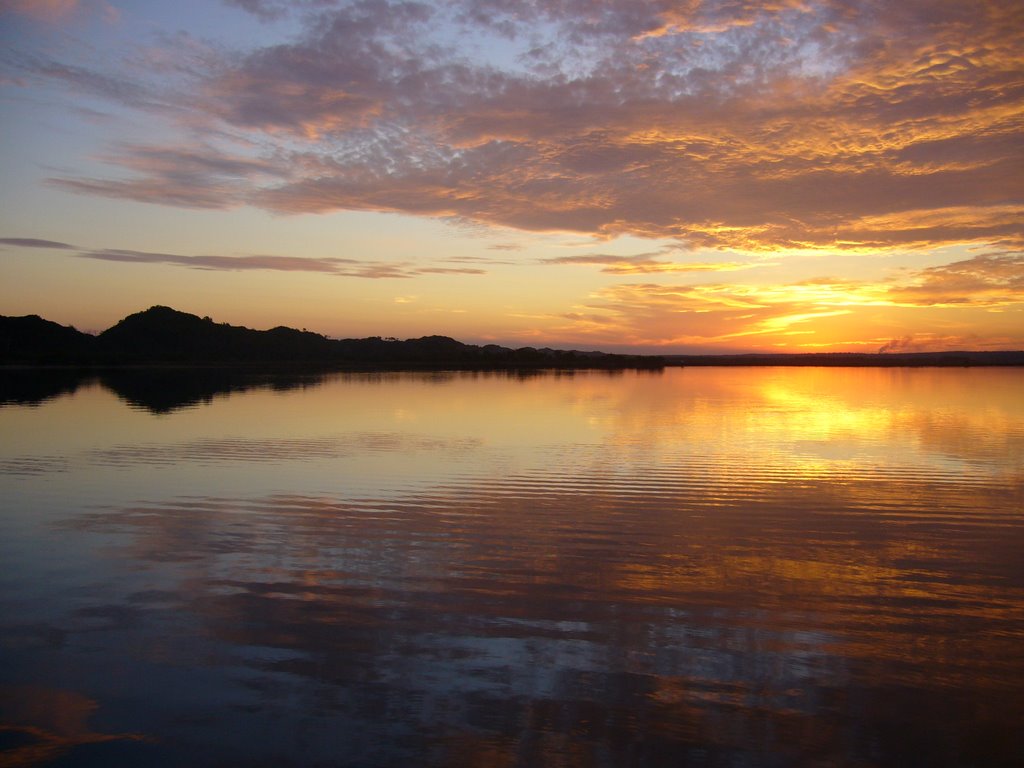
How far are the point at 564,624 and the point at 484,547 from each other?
290cm

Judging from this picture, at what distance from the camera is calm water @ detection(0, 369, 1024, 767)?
5238 mm

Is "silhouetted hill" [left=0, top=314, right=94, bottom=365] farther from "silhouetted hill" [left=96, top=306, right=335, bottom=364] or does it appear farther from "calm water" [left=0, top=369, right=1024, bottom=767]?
"calm water" [left=0, top=369, right=1024, bottom=767]

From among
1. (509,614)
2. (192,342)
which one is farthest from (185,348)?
(509,614)

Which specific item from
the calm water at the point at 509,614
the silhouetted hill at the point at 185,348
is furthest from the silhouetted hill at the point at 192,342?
the calm water at the point at 509,614

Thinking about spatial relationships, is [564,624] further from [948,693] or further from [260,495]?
[260,495]

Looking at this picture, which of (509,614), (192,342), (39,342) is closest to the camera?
(509,614)

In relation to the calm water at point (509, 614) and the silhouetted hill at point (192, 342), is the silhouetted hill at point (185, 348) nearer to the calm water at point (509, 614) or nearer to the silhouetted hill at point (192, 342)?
the silhouetted hill at point (192, 342)

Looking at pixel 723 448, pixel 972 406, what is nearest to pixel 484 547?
pixel 723 448

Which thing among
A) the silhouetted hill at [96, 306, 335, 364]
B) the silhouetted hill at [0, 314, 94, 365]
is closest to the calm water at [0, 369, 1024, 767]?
the silhouetted hill at [0, 314, 94, 365]

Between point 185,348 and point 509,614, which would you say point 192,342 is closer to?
point 185,348

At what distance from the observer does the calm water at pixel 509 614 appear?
524 cm

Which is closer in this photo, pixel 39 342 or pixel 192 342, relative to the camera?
pixel 39 342

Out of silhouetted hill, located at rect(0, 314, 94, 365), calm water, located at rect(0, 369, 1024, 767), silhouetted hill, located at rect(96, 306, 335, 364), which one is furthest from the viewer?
silhouetted hill, located at rect(96, 306, 335, 364)

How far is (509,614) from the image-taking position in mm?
7469
